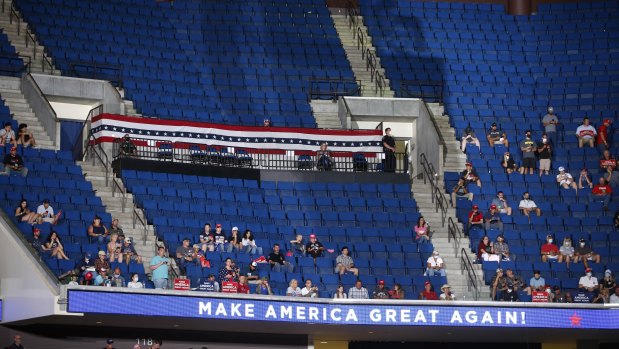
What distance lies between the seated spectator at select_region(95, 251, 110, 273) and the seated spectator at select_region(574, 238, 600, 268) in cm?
1061

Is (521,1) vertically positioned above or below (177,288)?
above

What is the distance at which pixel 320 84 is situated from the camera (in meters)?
37.5

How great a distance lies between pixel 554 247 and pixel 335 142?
672 cm

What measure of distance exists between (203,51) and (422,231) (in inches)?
389

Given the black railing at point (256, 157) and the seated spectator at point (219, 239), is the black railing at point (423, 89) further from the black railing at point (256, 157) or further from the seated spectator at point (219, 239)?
the seated spectator at point (219, 239)

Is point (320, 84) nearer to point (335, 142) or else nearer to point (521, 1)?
point (335, 142)

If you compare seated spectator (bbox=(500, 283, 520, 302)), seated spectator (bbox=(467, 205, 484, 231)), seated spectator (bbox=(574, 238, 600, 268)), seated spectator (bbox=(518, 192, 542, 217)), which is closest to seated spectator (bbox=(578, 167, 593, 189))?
seated spectator (bbox=(518, 192, 542, 217))

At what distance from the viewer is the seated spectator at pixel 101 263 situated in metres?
26.3

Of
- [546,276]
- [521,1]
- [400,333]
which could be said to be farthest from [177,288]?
[521,1]

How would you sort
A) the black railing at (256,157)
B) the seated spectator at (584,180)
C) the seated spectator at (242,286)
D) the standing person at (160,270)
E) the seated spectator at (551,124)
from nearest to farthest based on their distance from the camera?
the standing person at (160,270) → the seated spectator at (242,286) → the black railing at (256,157) → the seated spectator at (584,180) → the seated spectator at (551,124)

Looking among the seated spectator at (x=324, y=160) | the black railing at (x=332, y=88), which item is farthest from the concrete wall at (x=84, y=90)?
the black railing at (x=332, y=88)

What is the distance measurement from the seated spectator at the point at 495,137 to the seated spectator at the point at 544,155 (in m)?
0.94

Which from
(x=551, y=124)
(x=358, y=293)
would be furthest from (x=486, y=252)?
(x=551, y=124)

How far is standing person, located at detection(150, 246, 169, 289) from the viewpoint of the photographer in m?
26.5
